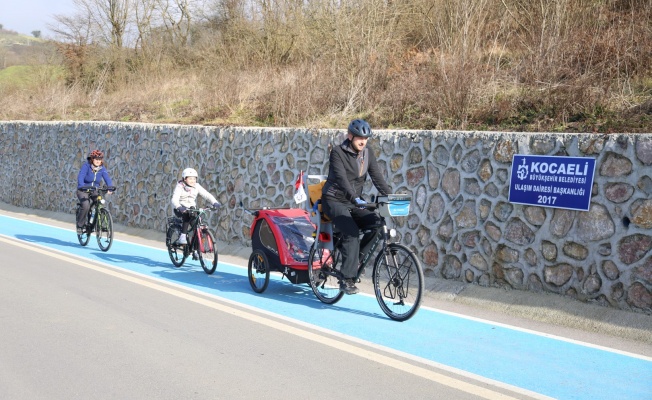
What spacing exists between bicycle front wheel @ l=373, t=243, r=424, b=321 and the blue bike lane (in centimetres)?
17

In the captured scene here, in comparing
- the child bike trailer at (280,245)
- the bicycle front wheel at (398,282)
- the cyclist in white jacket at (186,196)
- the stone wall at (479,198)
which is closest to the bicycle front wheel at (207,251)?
the cyclist in white jacket at (186,196)

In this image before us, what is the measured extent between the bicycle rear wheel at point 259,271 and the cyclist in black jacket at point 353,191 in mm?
1667

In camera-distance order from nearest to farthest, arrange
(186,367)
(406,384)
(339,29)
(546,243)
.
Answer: (406,384), (186,367), (546,243), (339,29)

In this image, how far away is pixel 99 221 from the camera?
14.5 m

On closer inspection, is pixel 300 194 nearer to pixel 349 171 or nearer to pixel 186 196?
pixel 349 171

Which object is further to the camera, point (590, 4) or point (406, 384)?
point (590, 4)

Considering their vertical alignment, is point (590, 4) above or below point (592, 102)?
above

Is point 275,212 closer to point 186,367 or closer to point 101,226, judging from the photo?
point 186,367

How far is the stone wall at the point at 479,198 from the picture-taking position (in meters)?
8.20

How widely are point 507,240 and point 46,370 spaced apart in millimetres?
5869

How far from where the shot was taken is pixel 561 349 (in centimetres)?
730

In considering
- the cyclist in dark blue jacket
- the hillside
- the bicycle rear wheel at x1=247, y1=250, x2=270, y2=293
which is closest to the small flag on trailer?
the bicycle rear wheel at x1=247, y1=250, x2=270, y2=293

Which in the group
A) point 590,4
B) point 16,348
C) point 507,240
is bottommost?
point 16,348

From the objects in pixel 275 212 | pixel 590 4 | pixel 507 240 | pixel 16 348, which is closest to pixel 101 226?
pixel 275 212
